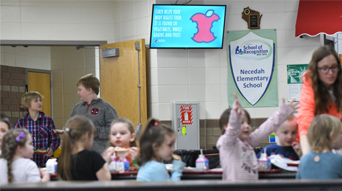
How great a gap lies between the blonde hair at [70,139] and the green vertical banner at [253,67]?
14.2ft

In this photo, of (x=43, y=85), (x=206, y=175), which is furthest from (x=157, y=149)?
(x=43, y=85)

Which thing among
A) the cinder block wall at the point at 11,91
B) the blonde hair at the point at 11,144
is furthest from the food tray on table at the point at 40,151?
the cinder block wall at the point at 11,91

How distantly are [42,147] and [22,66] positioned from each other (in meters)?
4.87

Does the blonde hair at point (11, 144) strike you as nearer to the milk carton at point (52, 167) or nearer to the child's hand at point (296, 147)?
the milk carton at point (52, 167)

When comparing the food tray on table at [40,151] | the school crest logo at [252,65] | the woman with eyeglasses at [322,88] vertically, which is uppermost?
the school crest logo at [252,65]

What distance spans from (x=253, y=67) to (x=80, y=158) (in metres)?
4.70

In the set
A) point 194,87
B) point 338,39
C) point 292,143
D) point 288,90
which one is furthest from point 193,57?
point 292,143

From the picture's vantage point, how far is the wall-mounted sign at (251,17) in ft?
25.6

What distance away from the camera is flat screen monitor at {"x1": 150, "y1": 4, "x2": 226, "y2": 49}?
763cm

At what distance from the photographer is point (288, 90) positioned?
780 cm

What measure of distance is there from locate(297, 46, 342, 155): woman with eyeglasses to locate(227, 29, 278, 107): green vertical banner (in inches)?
163

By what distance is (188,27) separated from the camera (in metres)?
7.68

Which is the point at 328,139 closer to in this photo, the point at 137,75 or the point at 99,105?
the point at 99,105

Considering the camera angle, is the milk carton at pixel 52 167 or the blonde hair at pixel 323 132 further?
the milk carton at pixel 52 167
